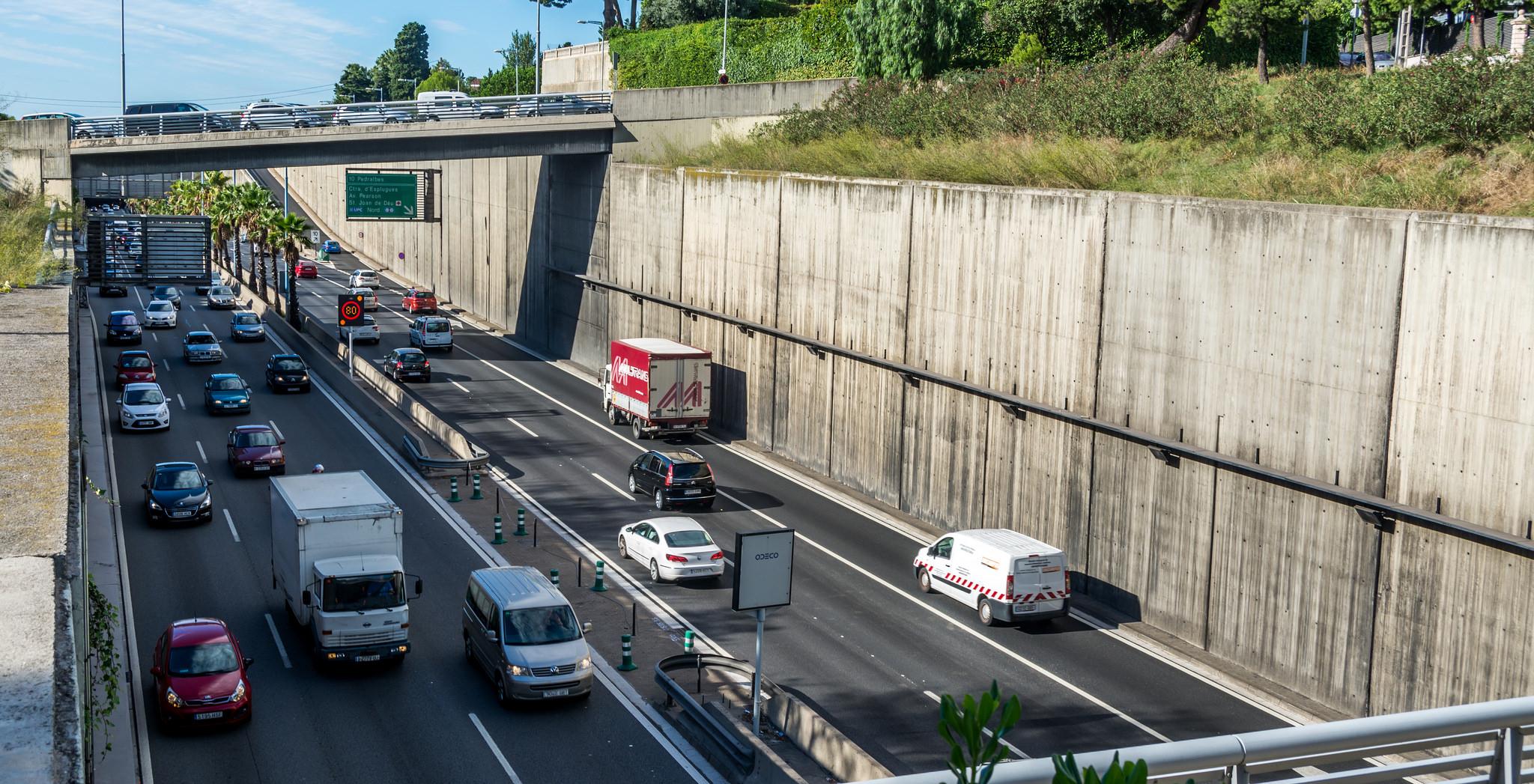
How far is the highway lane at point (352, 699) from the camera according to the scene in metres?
20.5

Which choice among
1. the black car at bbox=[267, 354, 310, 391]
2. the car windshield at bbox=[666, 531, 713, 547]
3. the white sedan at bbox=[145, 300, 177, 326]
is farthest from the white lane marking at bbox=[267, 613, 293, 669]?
the white sedan at bbox=[145, 300, 177, 326]

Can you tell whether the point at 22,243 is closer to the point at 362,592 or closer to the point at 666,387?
the point at 666,387

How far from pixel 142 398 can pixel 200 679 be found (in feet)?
86.3

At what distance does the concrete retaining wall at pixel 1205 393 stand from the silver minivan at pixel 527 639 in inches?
503

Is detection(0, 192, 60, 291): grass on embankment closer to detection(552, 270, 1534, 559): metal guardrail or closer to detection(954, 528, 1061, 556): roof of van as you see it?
detection(552, 270, 1534, 559): metal guardrail

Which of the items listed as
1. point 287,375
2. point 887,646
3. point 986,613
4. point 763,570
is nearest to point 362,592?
point 763,570

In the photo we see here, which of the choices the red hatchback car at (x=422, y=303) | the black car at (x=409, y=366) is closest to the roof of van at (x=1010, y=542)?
the black car at (x=409, y=366)

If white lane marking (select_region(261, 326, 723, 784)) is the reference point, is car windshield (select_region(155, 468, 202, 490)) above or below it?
above

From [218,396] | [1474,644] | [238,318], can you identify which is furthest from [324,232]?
[1474,644]

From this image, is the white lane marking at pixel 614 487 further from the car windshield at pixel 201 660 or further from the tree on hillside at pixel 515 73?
the tree on hillside at pixel 515 73

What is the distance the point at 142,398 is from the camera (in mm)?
44375

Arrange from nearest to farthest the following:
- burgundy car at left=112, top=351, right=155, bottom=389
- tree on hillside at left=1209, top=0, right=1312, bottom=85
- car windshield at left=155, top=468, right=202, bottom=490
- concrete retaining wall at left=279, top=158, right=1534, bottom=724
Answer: concrete retaining wall at left=279, top=158, right=1534, bottom=724, car windshield at left=155, top=468, right=202, bottom=490, tree on hillside at left=1209, top=0, right=1312, bottom=85, burgundy car at left=112, top=351, right=155, bottom=389

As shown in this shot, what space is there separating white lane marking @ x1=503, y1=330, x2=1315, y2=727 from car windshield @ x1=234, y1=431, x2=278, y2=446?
1490 centimetres

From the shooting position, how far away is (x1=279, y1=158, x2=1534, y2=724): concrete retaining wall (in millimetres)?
21672
